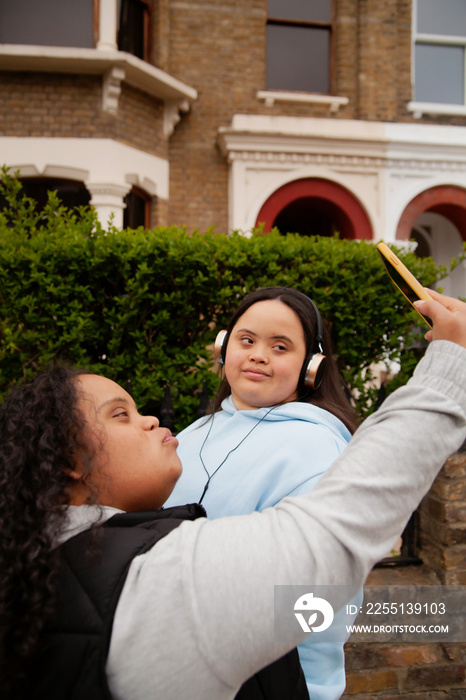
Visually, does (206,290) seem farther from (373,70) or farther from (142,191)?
(373,70)

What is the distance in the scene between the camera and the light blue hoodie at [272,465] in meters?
1.27

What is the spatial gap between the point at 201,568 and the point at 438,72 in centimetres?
1108

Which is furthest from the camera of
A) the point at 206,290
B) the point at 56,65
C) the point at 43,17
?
the point at 43,17

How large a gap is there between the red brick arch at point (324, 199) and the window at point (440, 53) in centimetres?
268

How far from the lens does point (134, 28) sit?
27.6ft

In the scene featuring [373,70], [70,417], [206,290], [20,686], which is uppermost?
[373,70]

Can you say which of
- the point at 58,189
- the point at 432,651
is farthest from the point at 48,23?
the point at 432,651

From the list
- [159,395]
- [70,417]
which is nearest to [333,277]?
[159,395]

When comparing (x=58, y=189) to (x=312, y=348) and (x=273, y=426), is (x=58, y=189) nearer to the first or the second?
(x=312, y=348)

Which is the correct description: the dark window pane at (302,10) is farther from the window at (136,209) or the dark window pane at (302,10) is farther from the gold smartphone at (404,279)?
the gold smartphone at (404,279)

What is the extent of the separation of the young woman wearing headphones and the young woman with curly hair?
0.53 meters

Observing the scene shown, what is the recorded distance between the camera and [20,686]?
30.8 inches

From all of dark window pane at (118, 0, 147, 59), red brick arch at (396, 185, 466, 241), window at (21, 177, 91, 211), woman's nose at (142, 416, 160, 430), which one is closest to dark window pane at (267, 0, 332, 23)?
dark window pane at (118, 0, 147, 59)

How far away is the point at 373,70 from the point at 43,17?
545 centimetres
